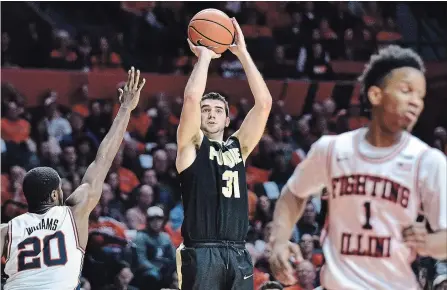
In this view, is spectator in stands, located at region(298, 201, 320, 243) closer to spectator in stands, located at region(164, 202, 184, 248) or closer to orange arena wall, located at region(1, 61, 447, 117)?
spectator in stands, located at region(164, 202, 184, 248)

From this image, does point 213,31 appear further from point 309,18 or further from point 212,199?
point 309,18

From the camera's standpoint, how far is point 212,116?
5.89 metres

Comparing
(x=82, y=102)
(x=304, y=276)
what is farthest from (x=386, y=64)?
(x=82, y=102)

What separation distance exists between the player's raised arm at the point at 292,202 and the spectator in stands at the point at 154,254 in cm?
522

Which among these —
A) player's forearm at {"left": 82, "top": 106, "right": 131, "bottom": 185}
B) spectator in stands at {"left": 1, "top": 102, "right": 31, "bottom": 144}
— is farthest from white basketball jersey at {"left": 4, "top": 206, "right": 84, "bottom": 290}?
spectator in stands at {"left": 1, "top": 102, "right": 31, "bottom": 144}

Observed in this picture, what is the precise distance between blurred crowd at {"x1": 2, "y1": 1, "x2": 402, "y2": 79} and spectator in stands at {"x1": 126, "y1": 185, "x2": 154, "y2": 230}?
343cm

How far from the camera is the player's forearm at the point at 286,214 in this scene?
4.12m

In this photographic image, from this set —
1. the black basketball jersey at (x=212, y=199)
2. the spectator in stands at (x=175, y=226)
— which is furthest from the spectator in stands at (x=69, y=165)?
the black basketball jersey at (x=212, y=199)

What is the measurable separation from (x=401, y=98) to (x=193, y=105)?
179 cm

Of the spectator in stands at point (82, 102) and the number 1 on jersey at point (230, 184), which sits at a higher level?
the spectator in stands at point (82, 102)

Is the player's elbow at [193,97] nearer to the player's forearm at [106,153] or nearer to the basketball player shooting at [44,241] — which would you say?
the player's forearm at [106,153]

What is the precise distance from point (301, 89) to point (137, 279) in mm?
5275

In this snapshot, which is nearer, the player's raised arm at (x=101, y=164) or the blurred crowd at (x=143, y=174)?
the player's raised arm at (x=101, y=164)

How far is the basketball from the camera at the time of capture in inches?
227
